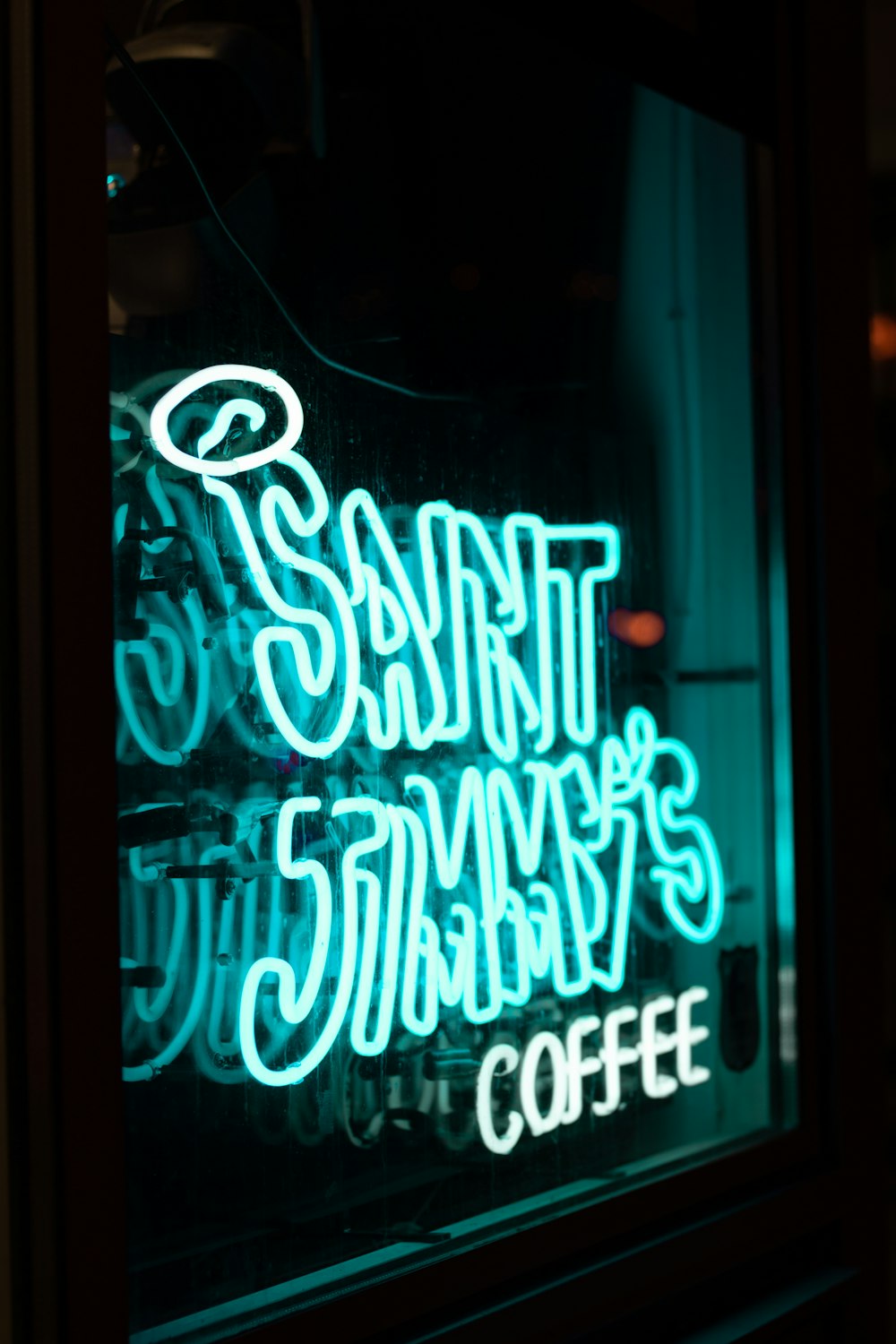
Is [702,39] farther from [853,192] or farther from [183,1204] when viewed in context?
[183,1204]

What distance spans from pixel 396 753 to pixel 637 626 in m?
0.52

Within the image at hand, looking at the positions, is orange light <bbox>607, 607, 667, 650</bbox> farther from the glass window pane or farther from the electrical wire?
the electrical wire

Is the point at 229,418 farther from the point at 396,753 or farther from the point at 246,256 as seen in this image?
the point at 396,753

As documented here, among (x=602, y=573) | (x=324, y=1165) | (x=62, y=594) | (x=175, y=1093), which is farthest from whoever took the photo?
(x=602, y=573)

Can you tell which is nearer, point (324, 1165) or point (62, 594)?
Answer: point (62, 594)

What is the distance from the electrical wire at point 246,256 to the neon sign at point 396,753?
81 millimetres

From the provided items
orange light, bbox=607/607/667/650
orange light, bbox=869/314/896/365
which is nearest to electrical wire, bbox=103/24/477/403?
orange light, bbox=607/607/667/650

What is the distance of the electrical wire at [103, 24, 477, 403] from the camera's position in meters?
1.41

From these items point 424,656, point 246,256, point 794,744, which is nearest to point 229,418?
point 246,256

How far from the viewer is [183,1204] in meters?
1.42

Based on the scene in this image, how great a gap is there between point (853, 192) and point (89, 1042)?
70.6 inches

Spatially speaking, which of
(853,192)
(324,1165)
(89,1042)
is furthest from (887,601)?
(89,1042)

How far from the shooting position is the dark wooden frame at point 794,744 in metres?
1.20

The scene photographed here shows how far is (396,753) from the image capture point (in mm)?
1638
